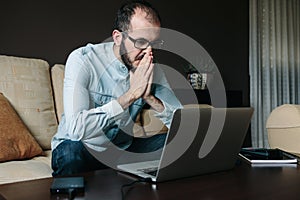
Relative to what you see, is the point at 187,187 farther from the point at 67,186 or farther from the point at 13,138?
the point at 13,138

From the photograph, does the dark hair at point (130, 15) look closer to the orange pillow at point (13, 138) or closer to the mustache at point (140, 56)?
the mustache at point (140, 56)

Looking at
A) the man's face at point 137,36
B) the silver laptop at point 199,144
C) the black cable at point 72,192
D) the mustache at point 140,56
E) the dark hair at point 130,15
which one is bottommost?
the black cable at point 72,192

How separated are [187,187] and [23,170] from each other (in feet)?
2.68

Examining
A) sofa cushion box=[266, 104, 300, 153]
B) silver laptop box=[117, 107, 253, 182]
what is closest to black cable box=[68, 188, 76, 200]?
silver laptop box=[117, 107, 253, 182]

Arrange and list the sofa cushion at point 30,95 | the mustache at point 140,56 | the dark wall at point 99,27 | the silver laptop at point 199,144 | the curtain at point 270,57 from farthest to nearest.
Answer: the curtain at point 270,57 → the dark wall at point 99,27 → the sofa cushion at point 30,95 → the mustache at point 140,56 → the silver laptop at point 199,144

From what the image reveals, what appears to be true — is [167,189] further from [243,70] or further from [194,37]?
[243,70]

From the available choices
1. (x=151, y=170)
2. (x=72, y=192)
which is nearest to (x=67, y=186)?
(x=72, y=192)

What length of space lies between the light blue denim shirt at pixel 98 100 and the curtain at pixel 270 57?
6.93ft

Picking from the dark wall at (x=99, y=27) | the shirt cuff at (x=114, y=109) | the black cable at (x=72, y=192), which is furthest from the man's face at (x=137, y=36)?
the dark wall at (x=99, y=27)

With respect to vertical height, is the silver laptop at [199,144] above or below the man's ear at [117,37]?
below

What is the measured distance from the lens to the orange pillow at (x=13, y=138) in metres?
1.60

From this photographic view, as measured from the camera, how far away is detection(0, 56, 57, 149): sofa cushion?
1905mm

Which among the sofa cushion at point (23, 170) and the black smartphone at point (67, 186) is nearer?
the black smartphone at point (67, 186)

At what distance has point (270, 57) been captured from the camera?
3.55 metres
